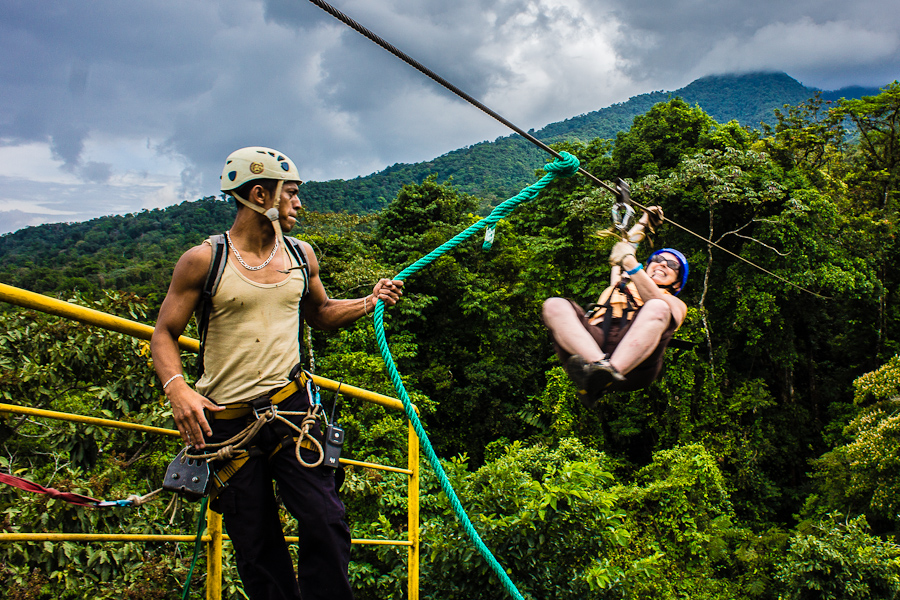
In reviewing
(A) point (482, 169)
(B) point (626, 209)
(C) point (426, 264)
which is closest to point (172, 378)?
(C) point (426, 264)

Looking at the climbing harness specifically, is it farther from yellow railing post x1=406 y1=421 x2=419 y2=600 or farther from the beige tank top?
yellow railing post x1=406 y1=421 x2=419 y2=600

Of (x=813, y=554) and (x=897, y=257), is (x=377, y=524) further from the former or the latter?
(x=897, y=257)

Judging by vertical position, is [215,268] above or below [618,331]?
above

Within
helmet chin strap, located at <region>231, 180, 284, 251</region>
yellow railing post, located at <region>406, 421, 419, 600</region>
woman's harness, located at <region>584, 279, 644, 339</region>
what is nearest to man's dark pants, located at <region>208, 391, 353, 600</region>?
helmet chin strap, located at <region>231, 180, 284, 251</region>

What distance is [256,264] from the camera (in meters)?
1.63

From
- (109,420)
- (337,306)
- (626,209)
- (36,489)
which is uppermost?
(626,209)

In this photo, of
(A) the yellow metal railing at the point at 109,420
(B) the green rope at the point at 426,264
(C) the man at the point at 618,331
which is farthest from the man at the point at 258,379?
(C) the man at the point at 618,331

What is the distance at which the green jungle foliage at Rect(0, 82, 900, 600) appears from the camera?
313 centimetres

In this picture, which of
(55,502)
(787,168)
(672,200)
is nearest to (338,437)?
(55,502)

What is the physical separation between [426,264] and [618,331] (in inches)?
37.9

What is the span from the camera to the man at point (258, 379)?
152 cm

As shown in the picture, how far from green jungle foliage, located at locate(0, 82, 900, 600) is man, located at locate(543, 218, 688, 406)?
1.83 feet

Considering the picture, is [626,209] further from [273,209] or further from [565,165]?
[273,209]

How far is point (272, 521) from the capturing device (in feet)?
5.30
